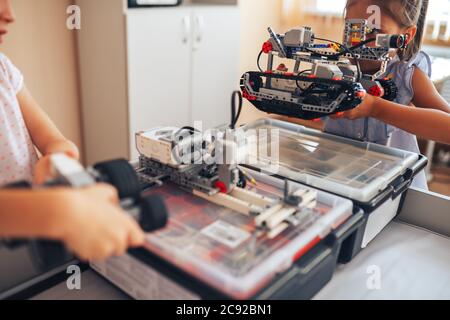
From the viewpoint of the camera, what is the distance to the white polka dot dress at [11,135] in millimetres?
781

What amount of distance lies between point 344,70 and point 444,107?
36 cm

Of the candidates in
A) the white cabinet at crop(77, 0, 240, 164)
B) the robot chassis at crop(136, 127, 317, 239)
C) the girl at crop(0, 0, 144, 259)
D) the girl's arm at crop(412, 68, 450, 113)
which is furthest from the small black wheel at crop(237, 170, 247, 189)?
the white cabinet at crop(77, 0, 240, 164)

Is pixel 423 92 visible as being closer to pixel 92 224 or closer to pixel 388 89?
pixel 388 89

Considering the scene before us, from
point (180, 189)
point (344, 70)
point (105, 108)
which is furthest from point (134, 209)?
point (105, 108)

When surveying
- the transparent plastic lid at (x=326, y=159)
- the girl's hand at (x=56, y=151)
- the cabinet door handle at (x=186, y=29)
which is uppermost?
the cabinet door handle at (x=186, y=29)

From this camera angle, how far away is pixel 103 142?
203 centimetres

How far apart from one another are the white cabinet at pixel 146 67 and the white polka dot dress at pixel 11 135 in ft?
3.39

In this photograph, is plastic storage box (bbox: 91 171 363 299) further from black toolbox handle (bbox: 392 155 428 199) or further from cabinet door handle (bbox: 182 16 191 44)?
cabinet door handle (bbox: 182 16 191 44)

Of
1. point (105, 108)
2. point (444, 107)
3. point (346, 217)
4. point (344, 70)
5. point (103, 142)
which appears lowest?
point (103, 142)

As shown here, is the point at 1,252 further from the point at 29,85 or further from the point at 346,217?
the point at 29,85

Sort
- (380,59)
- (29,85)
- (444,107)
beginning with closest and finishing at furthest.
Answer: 1. (380,59)
2. (444,107)
3. (29,85)

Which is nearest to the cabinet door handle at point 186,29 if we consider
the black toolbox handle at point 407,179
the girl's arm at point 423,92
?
the girl's arm at point 423,92

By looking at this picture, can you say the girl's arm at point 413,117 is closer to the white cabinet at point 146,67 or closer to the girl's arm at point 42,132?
the girl's arm at point 42,132

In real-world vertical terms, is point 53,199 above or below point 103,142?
above
